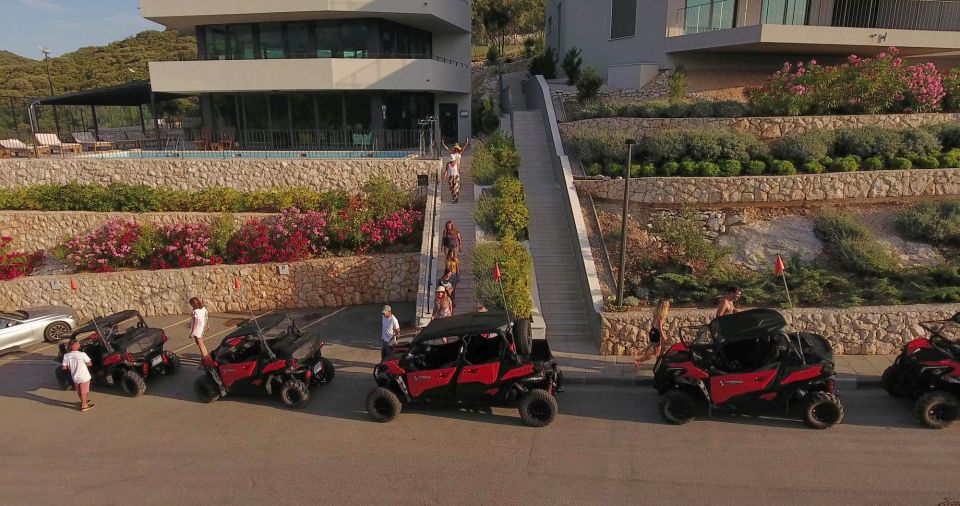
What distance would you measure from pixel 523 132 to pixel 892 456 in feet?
48.3

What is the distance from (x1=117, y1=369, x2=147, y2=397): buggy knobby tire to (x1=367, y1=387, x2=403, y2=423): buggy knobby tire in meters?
4.66

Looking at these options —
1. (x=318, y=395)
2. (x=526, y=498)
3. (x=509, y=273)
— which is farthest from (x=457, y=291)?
(x=526, y=498)

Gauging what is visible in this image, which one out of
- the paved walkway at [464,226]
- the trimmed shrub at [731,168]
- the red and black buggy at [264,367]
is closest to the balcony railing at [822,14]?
the trimmed shrub at [731,168]

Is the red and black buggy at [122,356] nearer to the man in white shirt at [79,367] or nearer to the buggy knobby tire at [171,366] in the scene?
the buggy knobby tire at [171,366]

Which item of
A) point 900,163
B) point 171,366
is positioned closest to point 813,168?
point 900,163

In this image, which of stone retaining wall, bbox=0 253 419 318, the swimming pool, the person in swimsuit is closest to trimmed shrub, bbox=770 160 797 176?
the person in swimsuit

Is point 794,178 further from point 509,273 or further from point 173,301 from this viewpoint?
point 173,301

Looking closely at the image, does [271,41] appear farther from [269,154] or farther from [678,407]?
[678,407]

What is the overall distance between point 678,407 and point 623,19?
20.0 meters

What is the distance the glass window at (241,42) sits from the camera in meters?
22.9

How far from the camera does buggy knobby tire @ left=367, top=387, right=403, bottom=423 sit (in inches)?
340

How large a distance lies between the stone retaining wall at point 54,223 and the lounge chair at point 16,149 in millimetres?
4655

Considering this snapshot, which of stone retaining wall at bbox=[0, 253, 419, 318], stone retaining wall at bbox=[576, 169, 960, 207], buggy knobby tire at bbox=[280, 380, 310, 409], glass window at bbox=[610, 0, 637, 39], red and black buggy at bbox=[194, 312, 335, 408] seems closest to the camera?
buggy knobby tire at bbox=[280, 380, 310, 409]

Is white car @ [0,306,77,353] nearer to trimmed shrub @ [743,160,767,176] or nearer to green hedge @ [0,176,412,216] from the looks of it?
green hedge @ [0,176,412,216]
